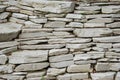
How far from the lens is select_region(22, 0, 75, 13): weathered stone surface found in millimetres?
4805

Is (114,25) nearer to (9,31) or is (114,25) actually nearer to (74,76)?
(74,76)

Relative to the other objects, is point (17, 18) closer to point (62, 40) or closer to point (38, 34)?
point (38, 34)

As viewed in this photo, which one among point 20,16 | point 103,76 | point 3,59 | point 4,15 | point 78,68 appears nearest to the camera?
point 103,76

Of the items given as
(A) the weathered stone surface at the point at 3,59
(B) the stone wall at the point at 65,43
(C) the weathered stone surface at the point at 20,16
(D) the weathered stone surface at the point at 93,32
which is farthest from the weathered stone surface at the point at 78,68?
(C) the weathered stone surface at the point at 20,16

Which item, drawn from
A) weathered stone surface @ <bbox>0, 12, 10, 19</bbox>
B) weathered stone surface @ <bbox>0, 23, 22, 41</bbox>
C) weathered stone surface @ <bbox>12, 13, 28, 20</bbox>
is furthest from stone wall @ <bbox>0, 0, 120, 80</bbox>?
weathered stone surface @ <bbox>0, 12, 10, 19</bbox>

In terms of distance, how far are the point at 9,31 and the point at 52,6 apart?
0.77 metres

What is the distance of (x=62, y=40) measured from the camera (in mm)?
4707

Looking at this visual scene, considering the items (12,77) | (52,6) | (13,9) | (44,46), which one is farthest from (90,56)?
(13,9)

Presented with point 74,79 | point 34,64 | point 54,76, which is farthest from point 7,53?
point 74,79

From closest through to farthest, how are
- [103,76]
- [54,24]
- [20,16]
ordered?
[103,76]
[54,24]
[20,16]

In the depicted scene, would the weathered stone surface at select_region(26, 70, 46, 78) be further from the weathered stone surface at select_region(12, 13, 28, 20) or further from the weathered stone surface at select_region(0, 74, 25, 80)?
the weathered stone surface at select_region(12, 13, 28, 20)

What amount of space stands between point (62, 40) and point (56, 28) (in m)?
0.24

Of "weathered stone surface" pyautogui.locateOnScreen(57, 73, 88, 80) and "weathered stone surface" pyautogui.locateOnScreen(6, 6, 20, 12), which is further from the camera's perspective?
"weathered stone surface" pyautogui.locateOnScreen(6, 6, 20, 12)

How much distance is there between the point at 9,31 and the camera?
475 cm
